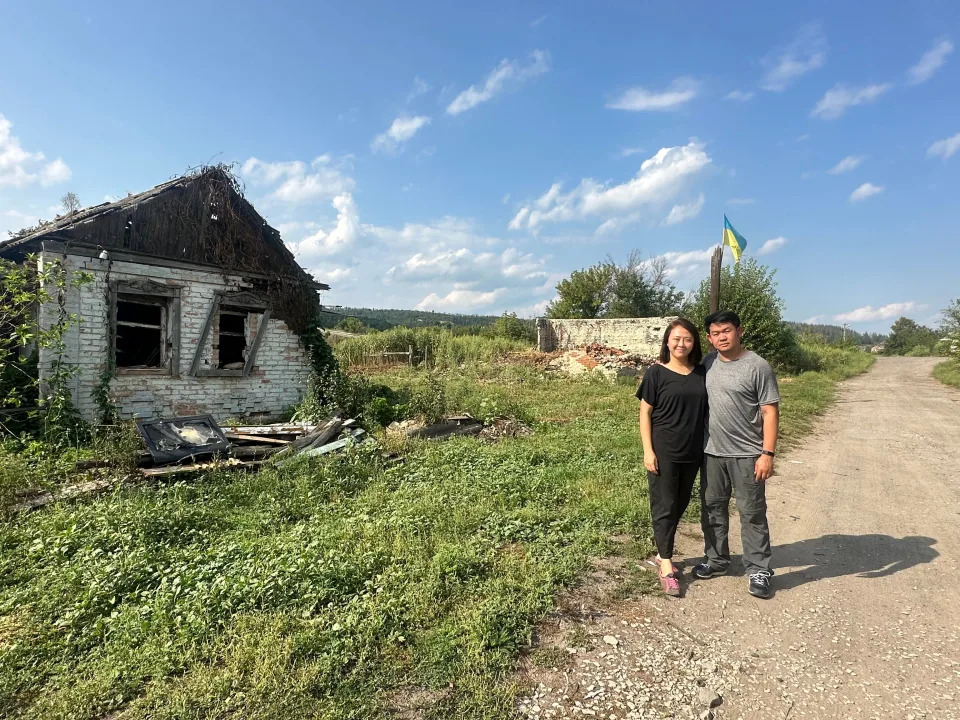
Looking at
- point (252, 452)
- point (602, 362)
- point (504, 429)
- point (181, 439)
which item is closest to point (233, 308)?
point (181, 439)

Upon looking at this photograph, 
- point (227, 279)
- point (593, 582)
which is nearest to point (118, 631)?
point (593, 582)

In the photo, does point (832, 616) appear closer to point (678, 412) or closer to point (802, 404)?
point (678, 412)

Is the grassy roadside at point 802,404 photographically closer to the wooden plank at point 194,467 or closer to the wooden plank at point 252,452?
the wooden plank at point 252,452

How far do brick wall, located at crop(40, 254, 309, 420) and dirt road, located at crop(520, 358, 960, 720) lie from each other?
7.96m

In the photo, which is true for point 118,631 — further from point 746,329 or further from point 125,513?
point 746,329

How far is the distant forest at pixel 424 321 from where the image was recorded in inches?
426

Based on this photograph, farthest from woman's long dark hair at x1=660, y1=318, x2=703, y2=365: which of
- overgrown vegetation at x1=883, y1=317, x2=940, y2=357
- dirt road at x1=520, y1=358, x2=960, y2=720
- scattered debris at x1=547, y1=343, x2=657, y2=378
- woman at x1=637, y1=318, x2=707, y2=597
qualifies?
overgrown vegetation at x1=883, y1=317, x2=940, y2=357

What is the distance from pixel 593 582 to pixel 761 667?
1.08m

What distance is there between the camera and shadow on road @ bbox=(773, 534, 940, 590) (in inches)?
141

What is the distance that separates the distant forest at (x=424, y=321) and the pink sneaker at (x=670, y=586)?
7.34 metres

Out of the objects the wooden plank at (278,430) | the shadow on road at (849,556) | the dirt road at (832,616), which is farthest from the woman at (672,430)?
the wooden plank at (278,430)

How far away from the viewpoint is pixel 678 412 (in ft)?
10.9

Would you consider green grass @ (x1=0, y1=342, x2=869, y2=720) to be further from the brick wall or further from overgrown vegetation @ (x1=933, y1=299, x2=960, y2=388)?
overgrown vegetation @ (x1=933, y1=299, x2=960, y2=388)

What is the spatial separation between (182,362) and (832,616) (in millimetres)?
9144
